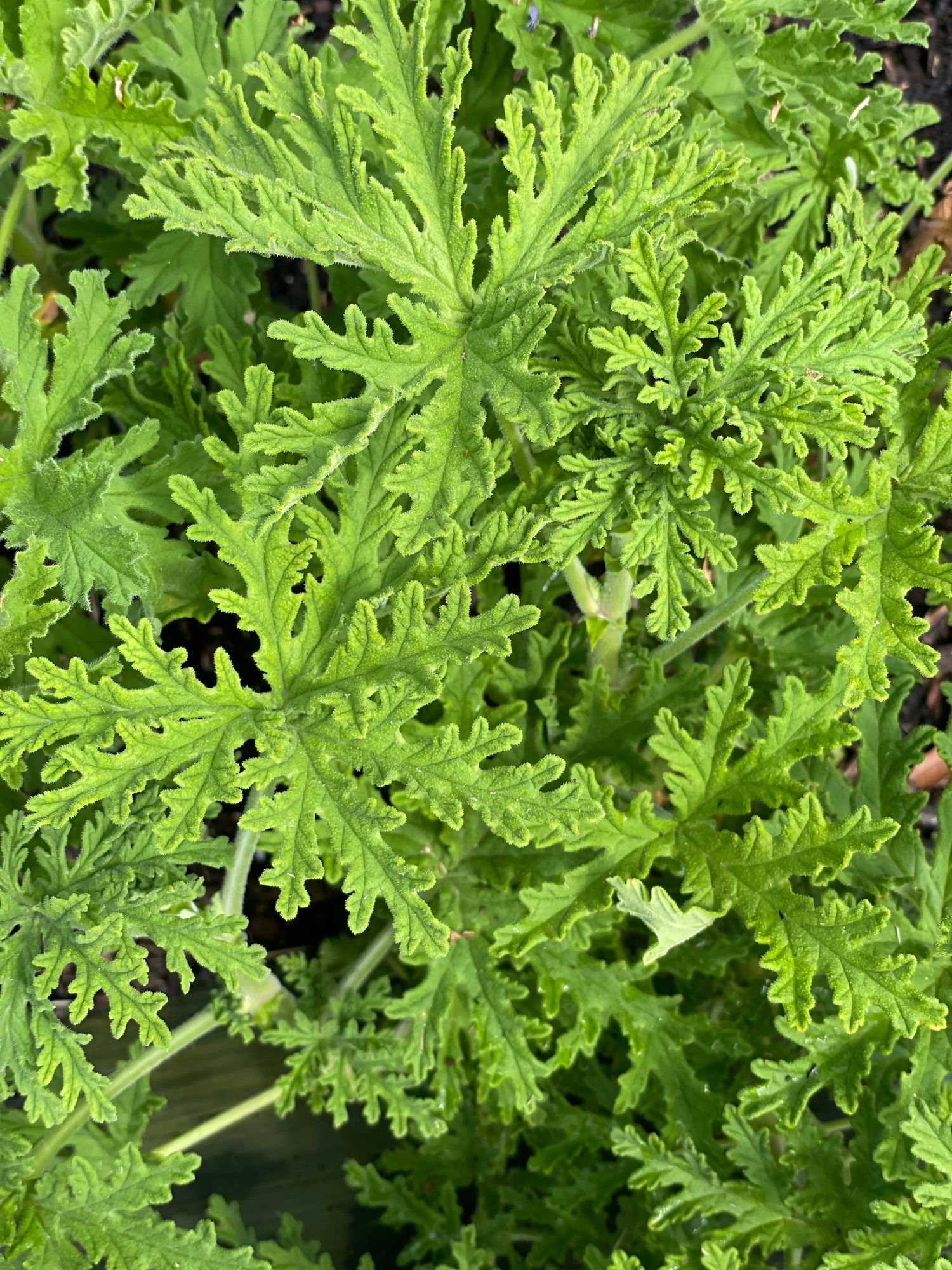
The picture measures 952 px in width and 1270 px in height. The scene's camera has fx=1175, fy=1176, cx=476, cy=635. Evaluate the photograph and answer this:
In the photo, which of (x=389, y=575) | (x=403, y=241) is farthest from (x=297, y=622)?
(x=403, y=241)

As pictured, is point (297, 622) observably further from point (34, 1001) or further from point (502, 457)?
point (34, 1001)

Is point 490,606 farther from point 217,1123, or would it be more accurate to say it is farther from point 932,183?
point 932,183

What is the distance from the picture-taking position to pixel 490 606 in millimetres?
1867

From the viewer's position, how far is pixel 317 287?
2293mm

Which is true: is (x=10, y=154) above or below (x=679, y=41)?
below

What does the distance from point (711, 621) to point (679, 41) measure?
81 centimetres

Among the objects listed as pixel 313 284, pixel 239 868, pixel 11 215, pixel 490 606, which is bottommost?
pixel 239 868

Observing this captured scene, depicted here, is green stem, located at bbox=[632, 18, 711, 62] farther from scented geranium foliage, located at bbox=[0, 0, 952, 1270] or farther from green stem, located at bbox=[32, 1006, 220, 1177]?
green stem, located at bbox=[32, 1006, 220, 1177]

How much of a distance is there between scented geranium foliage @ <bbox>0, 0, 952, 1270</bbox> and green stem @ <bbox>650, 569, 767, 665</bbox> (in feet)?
0.04

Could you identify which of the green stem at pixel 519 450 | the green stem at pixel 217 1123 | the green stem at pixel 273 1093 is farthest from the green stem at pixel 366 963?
the green stem at pixel 519 450

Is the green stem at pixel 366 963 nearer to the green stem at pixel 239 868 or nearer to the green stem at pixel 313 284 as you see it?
the green stem at pixel 239 868

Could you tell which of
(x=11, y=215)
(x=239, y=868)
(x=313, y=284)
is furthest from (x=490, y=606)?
(x=11, y=215)

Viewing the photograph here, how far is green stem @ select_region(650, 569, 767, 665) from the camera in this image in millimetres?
1539

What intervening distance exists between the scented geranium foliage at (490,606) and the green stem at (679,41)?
10 millimetres
